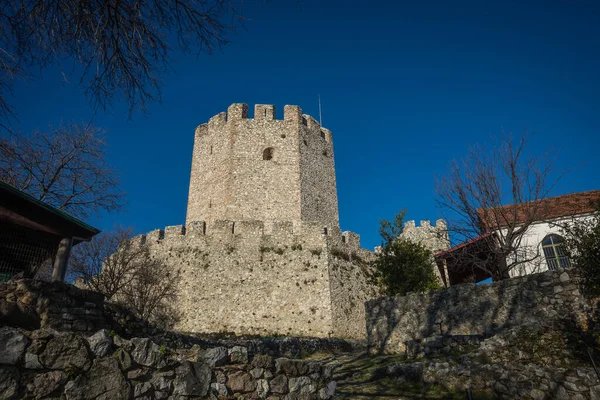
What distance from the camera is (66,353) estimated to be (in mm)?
3994

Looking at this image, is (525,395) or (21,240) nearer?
(525,395)

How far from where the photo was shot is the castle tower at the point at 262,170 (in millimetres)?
24578

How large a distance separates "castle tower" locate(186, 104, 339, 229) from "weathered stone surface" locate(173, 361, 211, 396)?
1853cm

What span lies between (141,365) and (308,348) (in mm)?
11647

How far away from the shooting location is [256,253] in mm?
20141

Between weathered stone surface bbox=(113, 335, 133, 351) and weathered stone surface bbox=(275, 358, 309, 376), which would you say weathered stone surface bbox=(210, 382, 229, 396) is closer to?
weathered stone surface bbox=(275, 358, 309, 376)

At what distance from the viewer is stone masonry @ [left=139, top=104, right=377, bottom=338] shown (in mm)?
18703

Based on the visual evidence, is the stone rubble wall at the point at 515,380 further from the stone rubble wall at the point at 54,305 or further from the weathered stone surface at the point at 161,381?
the stone rubble wall at the point at 54,305

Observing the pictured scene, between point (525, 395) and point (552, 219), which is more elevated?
point (552, 219)

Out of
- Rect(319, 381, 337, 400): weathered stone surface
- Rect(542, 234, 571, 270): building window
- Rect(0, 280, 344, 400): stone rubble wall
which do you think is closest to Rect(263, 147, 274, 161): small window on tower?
Rect(542, 234, 571, 270): building window

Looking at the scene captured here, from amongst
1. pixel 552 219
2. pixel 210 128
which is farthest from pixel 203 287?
pixel 552 219

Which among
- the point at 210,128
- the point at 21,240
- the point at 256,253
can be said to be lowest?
the point at 21,240

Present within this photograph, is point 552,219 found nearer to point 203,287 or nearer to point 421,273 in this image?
point 421,273

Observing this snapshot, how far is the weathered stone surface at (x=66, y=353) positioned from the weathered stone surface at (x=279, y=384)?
244 cm
